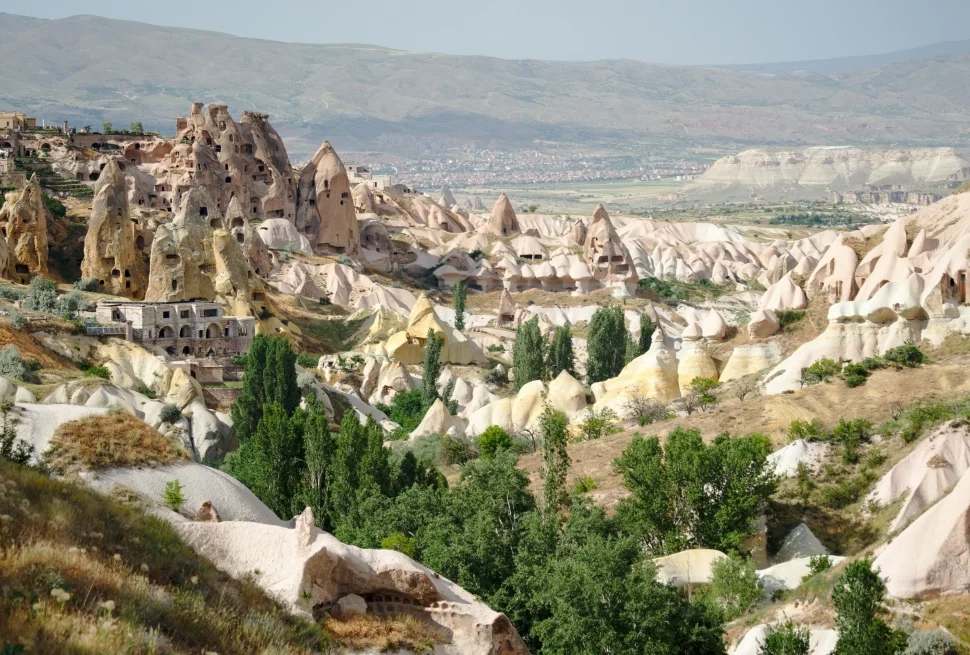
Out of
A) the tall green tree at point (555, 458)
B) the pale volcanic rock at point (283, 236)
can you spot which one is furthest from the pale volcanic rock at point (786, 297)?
the pale volcanic rock at point (283, 236)

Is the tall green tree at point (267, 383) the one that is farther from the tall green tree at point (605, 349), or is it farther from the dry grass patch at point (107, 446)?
the dry grass patch at point (107, 446)

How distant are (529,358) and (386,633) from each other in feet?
121

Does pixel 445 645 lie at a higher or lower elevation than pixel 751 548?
higher

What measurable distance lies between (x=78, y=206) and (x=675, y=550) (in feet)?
147

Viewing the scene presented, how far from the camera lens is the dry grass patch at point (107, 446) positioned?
595 inches

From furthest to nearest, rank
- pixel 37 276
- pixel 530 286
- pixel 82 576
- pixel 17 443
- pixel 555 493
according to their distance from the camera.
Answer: pixel 530 286
pixel 37 276
pixel 555 493
pixel 17 443
pixel 82 576

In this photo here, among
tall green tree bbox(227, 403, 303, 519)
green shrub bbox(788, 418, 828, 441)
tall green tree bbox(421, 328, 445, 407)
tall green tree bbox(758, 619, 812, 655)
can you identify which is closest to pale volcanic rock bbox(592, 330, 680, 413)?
tall green tree bbox(421, 328, 445, 407)

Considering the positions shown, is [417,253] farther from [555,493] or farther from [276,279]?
[555,493]

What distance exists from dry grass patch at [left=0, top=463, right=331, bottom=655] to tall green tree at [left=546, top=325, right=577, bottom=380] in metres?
39.3

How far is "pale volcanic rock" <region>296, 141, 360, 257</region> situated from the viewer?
76562 mm

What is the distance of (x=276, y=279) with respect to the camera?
214 ft

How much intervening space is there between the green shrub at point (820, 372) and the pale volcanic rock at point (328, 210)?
150 feet

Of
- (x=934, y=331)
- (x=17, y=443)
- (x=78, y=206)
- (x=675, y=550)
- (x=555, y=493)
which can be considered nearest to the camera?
(x=17, y=443)

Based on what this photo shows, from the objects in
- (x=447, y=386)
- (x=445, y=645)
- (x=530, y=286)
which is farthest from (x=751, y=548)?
(x=530, y=286)
